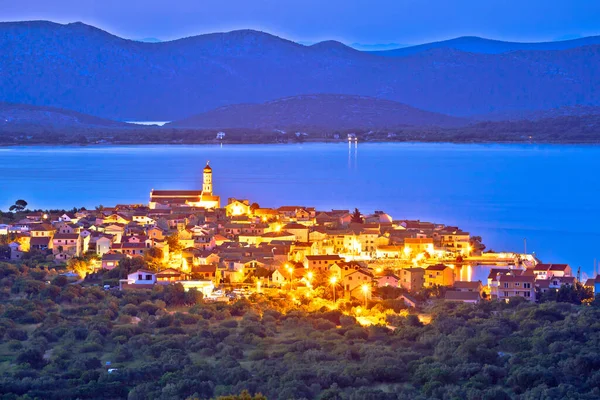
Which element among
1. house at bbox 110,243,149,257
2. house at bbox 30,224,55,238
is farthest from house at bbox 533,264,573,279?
house at bbox 30,224,55,238

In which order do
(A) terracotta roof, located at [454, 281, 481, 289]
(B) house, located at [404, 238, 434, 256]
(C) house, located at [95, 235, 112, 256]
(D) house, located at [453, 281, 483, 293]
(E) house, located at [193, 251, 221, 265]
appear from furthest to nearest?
(B) house, located at [404, 238, 434, 256] → (C) house, located at [95, 235, 112, 256] → (E) house, located at [193, 251, 221, 265] → (A) terracotta roof, located at [454, 281, 481, 289] → (D) house, located at [453, 281, 483, 293]

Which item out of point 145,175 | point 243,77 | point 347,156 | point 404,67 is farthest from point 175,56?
point 145,175

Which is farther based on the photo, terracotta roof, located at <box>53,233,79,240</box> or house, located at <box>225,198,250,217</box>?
house, located at <box>225,198,250,217</box>

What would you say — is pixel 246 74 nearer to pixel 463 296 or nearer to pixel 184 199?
pixel 184 199

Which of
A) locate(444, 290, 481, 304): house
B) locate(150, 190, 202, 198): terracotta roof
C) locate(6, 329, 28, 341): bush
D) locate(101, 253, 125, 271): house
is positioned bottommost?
locate(6, 329, 28, 341): bush

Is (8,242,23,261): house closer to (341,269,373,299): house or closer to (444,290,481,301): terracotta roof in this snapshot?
(341,269,373,299): house

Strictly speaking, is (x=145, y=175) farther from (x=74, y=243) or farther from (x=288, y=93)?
(x=288, y=93)

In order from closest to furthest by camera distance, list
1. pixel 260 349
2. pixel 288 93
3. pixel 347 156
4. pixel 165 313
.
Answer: pixel 260 349 → pixel 165 313 → pixel 347 156 → pixel 288 93
